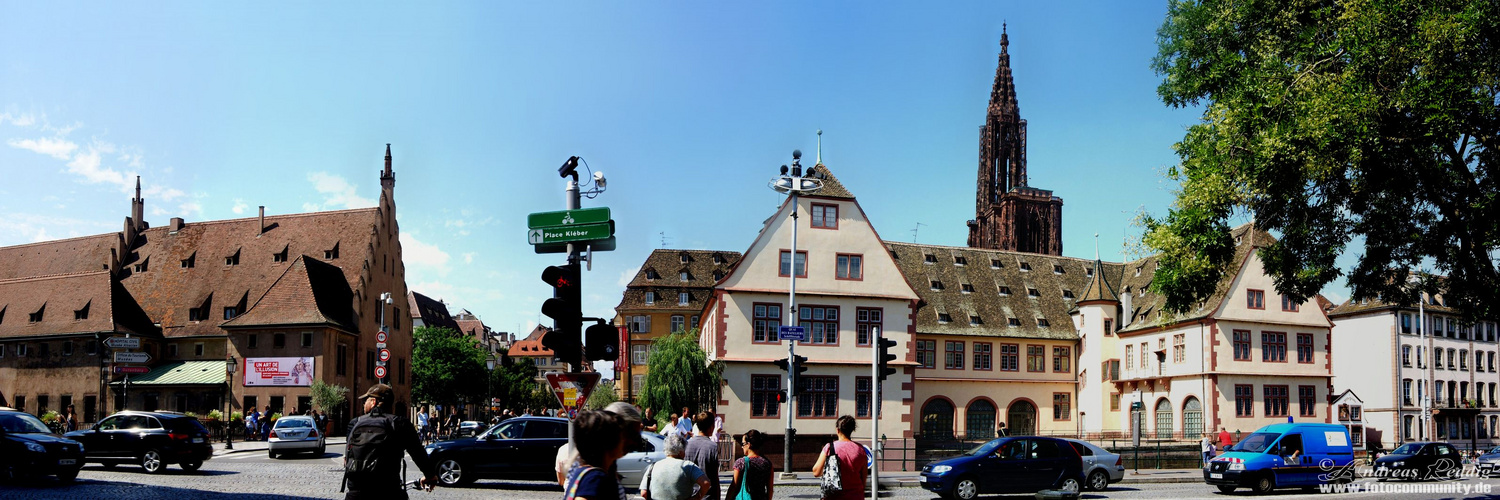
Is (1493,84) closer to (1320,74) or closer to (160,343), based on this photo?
(1320,74)

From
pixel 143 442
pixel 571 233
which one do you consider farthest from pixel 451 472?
pixel 571 233

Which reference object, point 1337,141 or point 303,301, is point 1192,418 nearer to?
point 1337,141

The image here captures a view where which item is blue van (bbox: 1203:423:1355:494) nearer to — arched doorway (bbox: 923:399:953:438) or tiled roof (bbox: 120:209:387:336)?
arched doorway (bbox: 923:399:953:438)

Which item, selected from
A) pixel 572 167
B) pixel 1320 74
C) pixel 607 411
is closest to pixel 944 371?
pixel 1320 74

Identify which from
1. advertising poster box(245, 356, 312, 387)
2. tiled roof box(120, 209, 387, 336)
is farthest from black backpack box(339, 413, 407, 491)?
tiled roof box(120, 209, 387, 336)

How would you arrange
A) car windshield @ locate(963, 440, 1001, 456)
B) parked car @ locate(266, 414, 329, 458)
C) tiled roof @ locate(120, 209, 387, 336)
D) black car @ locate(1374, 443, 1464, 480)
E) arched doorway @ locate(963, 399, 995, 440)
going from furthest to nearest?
tiled roof @ locate(120, 209, 387, 336), arched doorway @ locate(963, 399, 995, 440), parked car @ locate(266, 414, 329, 458), black car @ locate(1374, 443, 1464, 480), car windshield @ locate(963, 440, 1001, 456)

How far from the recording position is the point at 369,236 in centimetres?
6931

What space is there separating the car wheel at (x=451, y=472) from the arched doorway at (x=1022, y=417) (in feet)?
125

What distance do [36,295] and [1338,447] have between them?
66975 millimetres

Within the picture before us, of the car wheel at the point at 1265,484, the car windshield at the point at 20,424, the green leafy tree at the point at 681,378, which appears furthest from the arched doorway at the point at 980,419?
the car windshield at the point at 20,424

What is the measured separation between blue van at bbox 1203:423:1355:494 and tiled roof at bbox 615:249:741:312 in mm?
50281

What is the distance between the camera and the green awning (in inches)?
2333

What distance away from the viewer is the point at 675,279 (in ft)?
246

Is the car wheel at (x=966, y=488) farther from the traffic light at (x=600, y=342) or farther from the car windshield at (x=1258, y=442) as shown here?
the traffic light at (x=600, y=342)
